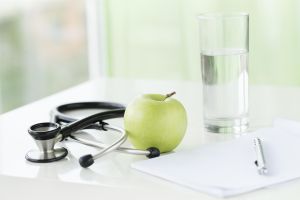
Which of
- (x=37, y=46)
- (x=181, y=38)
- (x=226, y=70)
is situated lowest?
(x=37, y=46)

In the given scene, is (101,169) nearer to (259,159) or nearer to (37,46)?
(259,159)

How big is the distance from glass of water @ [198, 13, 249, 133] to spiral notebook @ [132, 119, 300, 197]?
64mm

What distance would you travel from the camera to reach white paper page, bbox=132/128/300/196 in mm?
1021

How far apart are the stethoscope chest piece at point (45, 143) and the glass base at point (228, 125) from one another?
29 cm

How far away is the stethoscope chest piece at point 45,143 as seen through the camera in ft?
3.83

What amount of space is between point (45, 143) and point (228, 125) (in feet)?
1.14

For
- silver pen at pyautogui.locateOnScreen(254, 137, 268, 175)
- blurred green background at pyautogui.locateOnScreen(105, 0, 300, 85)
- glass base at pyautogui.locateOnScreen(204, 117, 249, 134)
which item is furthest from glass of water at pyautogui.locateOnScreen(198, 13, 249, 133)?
blurred green background at pyautogui.locateOnScreen(105, 0, 300, 85)

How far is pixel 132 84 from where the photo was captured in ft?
5.84

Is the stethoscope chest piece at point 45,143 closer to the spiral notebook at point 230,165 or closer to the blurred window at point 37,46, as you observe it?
the spiral notebook at point 230,165

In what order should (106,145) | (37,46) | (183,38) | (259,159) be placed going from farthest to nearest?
1. (37,46)
2. (183,38)
3. (106,145)
4. (259,159)

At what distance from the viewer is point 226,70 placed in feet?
4.29

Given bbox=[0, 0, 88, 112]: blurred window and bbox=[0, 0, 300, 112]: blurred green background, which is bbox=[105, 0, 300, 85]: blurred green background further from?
bbox=[0, 0, 88, 112]: blurred window

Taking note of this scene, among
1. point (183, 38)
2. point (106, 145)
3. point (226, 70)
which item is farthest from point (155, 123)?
point (183, 38)

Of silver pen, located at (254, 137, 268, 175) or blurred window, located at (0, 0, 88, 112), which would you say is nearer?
silver pen, located at (254, 137, 268, 175)
